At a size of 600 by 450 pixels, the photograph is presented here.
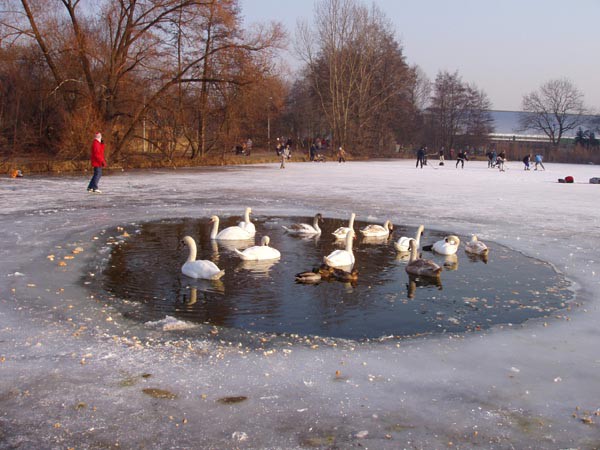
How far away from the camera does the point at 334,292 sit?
23.5ft

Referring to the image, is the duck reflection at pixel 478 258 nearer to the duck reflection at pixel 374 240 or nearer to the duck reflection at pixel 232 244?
the duck reflection at pixel 374 240

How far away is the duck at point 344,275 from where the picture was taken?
7.67 meters

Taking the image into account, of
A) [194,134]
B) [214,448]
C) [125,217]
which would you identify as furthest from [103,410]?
[194,134]

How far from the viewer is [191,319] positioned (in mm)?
5949

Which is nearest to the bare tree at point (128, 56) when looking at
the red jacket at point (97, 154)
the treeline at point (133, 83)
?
the treeline at point (133, 83)

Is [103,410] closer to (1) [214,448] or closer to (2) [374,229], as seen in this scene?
(1) [214,448]

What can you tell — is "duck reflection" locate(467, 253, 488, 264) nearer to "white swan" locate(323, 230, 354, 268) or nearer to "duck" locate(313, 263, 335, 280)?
"white swan" locate(323, 230, 354, 268)

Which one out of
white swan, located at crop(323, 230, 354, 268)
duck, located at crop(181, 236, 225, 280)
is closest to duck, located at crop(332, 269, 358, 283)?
white swan, located at crop(323, 230, 354, 268)

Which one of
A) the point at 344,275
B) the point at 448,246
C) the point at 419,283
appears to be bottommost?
the point at 419,283

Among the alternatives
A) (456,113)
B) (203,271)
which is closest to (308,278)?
(203,271)

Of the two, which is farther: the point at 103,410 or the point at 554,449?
the point at 103,410

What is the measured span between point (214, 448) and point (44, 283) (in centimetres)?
458

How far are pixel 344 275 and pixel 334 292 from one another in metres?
0.59

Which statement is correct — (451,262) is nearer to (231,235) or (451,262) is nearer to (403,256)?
(403,256)
